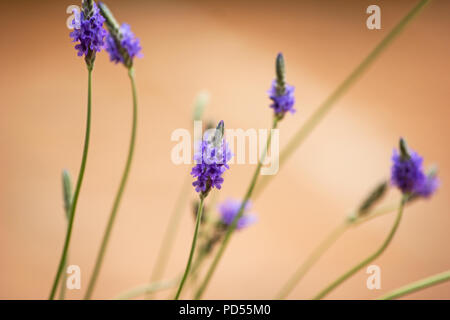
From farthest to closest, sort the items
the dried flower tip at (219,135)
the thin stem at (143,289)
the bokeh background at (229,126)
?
the bokeh background at (229,126) < the thin stem at (143,289) < the dried flower tip at (219,135)

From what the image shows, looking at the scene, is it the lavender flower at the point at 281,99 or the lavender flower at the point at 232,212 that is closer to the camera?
the lavender flower at the point at 281,99

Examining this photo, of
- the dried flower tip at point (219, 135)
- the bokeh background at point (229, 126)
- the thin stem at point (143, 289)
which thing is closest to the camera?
the dried flower tip at point (219, 135)

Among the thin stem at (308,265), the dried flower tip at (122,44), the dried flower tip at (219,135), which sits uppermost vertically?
the dried flower tip at (122,44)

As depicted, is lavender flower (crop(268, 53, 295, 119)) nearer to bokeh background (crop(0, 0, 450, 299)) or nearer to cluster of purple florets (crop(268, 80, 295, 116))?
cluster of purple florets (crop(268, 80, 295, 116))

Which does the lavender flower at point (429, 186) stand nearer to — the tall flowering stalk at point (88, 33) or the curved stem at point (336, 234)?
the curved stem at point (336, 234)

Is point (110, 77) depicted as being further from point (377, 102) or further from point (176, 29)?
point (377, 102)

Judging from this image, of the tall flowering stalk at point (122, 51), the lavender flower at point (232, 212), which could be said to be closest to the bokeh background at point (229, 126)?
the lavender flower at point (232, 212)

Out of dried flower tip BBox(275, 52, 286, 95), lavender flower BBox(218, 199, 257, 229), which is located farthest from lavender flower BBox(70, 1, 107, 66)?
lavender flower BBox(218, 199, 257, 229)

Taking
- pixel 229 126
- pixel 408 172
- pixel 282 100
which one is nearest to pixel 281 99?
pixel 282 100
